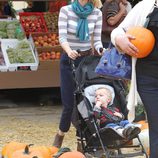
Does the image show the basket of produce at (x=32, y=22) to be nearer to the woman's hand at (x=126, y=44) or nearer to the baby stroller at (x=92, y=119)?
the baby stroller at (x=92, y=119)

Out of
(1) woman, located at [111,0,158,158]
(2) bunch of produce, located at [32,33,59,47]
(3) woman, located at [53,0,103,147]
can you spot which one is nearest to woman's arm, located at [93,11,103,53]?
(3) woman, located at [53,0,103,147]

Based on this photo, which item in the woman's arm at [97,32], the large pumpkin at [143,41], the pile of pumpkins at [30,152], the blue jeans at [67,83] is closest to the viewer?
the large pumpkin at [143,41]

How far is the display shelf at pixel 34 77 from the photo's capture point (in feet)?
24.0

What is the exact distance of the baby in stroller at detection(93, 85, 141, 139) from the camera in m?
4.46

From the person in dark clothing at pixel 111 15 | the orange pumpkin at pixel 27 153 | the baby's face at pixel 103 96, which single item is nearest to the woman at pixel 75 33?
the baby's face at pixel 103 96

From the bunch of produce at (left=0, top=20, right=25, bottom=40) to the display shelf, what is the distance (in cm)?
65

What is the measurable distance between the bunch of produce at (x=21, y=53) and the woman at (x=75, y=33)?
93.0 inches

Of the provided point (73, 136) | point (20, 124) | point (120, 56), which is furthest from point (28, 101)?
point (120, 56)

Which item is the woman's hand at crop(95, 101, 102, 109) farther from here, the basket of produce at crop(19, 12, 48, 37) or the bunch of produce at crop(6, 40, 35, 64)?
the basket of produce at crop(19, 12, 48, 37)

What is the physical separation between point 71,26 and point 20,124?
2.21 meters

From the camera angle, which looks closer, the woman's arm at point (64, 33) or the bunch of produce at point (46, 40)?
the woman's arm at point (64, 33)

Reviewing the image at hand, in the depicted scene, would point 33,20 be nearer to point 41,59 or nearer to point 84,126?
point 41,59

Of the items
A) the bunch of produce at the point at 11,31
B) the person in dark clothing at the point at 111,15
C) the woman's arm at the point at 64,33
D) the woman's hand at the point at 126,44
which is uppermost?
the woman's hand at the point at 126,44

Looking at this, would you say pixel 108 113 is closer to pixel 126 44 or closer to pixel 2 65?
pixel 126 44
